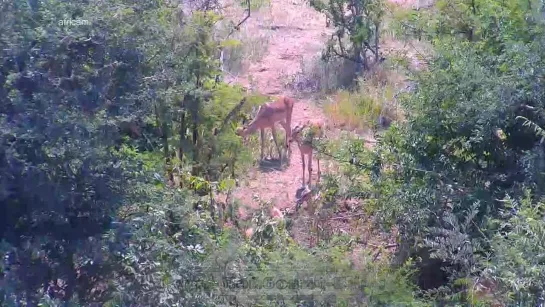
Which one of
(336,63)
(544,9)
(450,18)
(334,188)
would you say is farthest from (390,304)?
(336,63)

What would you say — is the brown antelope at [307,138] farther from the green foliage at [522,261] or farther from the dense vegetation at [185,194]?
the green foliage at [522,261]

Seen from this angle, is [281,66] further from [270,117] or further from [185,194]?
[185,194]

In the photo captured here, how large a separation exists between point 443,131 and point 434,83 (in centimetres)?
43

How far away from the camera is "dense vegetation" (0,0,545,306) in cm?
494

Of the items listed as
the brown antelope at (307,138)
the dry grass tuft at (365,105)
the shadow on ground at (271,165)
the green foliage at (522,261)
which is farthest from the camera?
the dry grass tuft at (365,105)

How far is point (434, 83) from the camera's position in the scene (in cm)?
703

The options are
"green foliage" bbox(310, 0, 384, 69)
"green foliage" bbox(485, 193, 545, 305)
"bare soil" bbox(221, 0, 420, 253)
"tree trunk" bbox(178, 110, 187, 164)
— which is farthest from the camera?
"green foliage" bbox(310, 0, 384, 69)

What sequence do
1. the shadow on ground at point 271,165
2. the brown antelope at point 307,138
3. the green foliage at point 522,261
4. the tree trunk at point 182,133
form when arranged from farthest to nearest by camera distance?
the shadow on ground at point 271,165
the brown antelope at point 307,138
the tree trunk at point 182,133
the green foliage at point 522,261

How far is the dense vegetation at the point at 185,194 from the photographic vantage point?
195 inches

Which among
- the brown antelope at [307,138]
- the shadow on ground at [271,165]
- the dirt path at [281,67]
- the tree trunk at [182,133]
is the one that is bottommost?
the shadow on ground at [271,165]

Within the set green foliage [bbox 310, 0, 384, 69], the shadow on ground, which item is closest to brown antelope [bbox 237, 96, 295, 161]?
the shadow on ground

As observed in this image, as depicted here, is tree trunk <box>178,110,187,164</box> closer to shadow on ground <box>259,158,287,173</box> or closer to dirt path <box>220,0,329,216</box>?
dirt path <box>220,0,329,216</box>

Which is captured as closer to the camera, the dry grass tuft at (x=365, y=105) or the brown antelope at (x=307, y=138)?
the brown antelope at (x=307, y=138)

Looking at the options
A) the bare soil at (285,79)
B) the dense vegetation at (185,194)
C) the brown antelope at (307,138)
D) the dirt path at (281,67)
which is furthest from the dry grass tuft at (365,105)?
the dense vegetation at (185,194)
